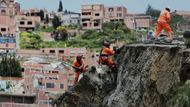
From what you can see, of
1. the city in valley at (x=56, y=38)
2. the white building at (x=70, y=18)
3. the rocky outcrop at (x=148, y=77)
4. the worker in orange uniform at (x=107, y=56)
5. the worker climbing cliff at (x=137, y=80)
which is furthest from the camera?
the white building at (x=70, y=18)

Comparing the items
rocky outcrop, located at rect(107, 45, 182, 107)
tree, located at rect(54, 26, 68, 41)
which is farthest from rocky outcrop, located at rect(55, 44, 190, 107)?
tree, located at rect(54, 26, 68, 41)

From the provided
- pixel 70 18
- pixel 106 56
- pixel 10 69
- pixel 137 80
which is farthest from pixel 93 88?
pixel 70 18

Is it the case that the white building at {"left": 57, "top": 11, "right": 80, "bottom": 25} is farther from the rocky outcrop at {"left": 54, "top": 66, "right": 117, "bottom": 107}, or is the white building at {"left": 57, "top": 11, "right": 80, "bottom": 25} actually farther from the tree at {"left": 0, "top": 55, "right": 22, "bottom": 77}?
the rocky outcrop at {"left": 54, "top": 66, "right": 117, "bottom": 107}

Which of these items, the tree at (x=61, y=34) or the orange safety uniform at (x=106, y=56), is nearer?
the orange safety uniform at (x=106, y=56)

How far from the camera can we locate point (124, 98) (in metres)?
16.9

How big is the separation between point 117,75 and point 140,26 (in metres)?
95.1

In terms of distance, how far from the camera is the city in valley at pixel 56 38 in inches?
2302

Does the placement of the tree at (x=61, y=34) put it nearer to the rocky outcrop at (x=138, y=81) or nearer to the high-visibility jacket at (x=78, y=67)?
the rocky outcrop at (x=138, y=81)

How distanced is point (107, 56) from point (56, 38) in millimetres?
80173

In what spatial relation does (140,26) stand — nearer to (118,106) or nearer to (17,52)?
(17,52)

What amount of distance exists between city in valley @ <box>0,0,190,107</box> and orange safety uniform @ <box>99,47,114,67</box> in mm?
32926

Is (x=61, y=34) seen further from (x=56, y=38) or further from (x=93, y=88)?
(x=93, y=88)

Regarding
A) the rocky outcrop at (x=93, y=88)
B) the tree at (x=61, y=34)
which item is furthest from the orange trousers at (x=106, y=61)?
the tree at (x=61, y=34)

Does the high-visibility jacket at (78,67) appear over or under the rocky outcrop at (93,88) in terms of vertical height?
over
